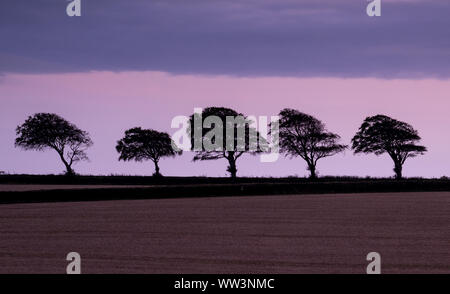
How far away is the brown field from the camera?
698 inches

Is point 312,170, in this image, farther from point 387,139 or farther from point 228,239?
point 228,239

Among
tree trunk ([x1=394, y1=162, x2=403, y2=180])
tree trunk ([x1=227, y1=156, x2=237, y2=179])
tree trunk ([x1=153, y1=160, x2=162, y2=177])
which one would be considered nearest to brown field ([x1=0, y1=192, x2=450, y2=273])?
tree trunk ([x1=227, y1=156, x2=237, y2=179])

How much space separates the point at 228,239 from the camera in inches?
927

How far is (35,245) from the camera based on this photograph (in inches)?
880

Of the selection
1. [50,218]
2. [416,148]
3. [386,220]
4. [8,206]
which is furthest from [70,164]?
[386,220]

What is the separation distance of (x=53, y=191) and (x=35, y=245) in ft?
97.4

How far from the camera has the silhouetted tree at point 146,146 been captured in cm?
11106

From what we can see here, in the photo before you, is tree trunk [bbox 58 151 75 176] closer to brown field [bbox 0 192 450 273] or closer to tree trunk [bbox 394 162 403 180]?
tree trunk [bbox 394 162 403 180]

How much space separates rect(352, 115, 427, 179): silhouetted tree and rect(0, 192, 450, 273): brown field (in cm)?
A: 6842

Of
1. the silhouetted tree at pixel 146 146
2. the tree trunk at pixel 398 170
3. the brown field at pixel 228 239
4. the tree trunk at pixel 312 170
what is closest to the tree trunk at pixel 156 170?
the silhouetted tree at pixel 146 146

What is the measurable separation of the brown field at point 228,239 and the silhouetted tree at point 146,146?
72.3 m

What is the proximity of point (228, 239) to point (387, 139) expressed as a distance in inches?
3392
